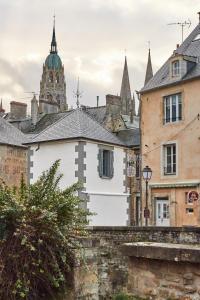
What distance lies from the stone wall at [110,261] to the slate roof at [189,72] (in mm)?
11894

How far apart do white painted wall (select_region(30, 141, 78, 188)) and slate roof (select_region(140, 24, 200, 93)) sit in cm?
530

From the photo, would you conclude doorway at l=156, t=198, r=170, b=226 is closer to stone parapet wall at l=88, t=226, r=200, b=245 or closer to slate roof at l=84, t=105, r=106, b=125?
stone parapet wall at l=88, t=226, r=200, b=245

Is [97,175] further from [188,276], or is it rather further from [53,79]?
[53,79]

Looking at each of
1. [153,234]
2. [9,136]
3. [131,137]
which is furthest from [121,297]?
[9,136]

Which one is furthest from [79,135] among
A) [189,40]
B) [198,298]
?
[198,298]

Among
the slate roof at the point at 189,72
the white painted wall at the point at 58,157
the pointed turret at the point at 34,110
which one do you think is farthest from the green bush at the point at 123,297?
→ the pointed turret at the point at 34,110

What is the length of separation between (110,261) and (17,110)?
121 feet

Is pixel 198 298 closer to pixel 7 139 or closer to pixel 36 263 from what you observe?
pixel 36 263

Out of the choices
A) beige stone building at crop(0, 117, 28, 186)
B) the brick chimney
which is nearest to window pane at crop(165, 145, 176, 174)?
beige stone building at crop(0, 117, 28, 186)

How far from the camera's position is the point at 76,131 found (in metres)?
24.8

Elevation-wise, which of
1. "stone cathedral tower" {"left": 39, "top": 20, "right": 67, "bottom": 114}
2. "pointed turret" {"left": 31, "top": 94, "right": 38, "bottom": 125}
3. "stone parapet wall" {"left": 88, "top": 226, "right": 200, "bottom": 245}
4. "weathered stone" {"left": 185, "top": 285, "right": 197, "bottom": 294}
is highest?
"stone cathedral tower" {"left": 39, "top": 20, "right": 67, "bottom": 114}

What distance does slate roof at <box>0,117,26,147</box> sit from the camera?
31.7 metres

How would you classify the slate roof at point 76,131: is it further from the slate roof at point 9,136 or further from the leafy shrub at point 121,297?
the leafy shrub at point 121,297

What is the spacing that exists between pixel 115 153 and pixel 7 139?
845cm
